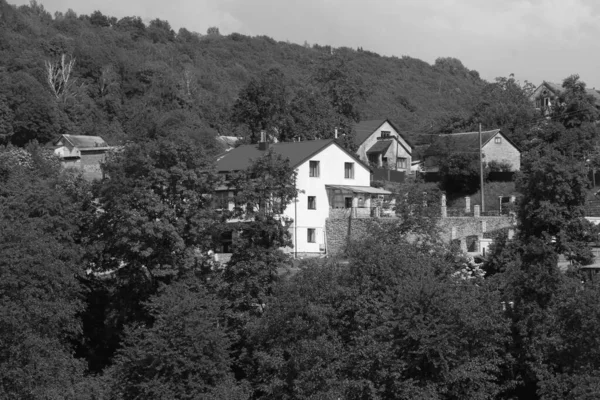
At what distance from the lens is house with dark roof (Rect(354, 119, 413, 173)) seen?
65.8 m

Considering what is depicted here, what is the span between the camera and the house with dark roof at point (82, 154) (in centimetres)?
6234

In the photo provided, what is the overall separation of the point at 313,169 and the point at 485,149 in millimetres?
14200

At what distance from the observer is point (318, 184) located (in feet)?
166

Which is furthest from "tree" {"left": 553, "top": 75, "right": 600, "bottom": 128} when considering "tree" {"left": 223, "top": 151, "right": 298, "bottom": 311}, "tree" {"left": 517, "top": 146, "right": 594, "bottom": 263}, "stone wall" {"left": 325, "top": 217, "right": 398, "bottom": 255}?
"tree" {"left": 223, "top": 151, "right": 298, "bottom": 311}

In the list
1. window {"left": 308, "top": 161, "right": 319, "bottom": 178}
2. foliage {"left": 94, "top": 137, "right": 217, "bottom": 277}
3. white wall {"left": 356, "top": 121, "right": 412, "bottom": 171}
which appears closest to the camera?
foliage {"left": 94, "top": 137, "right": 217, "bottom": 277}

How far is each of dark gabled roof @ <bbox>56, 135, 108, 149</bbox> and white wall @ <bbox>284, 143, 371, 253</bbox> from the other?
66.6 ft

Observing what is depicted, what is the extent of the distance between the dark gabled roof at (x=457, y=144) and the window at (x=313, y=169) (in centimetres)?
1196

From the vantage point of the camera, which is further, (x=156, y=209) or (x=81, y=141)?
(x=81, y=141)

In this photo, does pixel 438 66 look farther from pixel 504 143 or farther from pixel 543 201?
pixel 543 201

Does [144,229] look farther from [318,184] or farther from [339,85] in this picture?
[339,85]

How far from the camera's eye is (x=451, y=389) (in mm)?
A: 29375

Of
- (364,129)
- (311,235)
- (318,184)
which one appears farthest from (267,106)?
(311,235)

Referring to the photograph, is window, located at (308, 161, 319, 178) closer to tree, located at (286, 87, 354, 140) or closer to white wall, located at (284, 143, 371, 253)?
white wall, located at (284, 143, 371, 253)

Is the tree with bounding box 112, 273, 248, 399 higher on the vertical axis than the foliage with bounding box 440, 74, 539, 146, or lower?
lower
